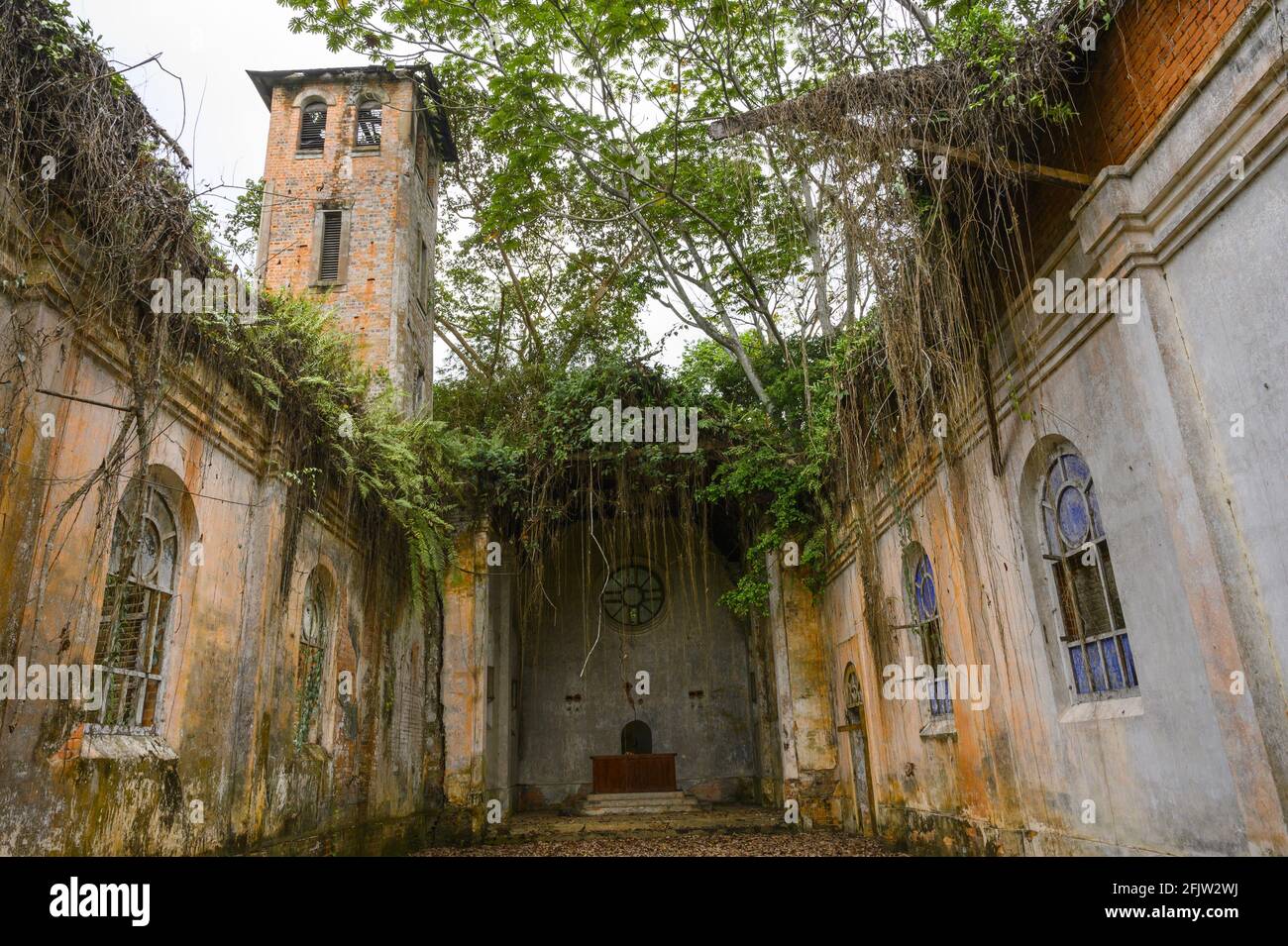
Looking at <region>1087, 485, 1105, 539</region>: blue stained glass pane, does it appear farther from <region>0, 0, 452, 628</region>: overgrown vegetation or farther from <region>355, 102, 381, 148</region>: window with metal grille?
<region>355, 102, 381, 148</region>: window with metal grille

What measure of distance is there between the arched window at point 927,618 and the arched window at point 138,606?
7112 millimetres

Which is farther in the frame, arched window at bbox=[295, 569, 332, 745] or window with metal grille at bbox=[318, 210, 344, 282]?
window with metal grille at bbox=[318, 210, 344, 282]

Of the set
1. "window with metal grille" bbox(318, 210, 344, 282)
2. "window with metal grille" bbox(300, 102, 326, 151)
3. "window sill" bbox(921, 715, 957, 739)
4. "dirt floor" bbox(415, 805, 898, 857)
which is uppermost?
"window with metal grille" bbox(300, 102, 326, 151)

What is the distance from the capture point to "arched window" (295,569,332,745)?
898 centimetres

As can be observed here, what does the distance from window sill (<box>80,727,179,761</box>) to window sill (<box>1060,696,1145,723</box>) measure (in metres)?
6.71

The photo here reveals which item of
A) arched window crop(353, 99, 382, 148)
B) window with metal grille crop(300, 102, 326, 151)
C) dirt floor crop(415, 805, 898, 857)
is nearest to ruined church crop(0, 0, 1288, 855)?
dirt floor crop(415, 805, 898, 857)

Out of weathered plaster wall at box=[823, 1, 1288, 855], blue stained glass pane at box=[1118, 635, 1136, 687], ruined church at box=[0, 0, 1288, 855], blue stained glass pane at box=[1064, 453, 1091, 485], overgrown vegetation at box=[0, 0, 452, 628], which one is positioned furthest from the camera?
blue stained glass pane at box=[1064, 453, 1091, 485]

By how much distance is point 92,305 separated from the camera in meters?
5.48

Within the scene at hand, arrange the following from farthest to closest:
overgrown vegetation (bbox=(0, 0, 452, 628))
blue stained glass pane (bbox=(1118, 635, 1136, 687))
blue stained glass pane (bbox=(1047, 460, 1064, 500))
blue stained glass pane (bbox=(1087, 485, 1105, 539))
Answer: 1. blue stained glass pane (bbox=(1047, 460, 1064, 500))
2. blue stained glass pane (bbox=(1087, 485, 1105, 539))
3. blue stained glass pane (bbox=(1118, 635, 1136, 687))
4. overgrown vegetation (bbox=(0, 0, 452, 628))

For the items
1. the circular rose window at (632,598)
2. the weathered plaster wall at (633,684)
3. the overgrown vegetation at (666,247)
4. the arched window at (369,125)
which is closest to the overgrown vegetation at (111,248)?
the overgrown vegetation at (666,247)

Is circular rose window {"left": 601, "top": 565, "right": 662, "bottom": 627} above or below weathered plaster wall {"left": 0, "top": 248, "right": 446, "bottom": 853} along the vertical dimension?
above

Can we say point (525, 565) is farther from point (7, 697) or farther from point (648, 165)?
point (7, 697)

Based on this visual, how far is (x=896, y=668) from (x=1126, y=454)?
17.6 feet

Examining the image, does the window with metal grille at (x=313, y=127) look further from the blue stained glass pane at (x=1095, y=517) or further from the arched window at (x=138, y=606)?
the blue stained glass pane at (x=1095, y=517)
